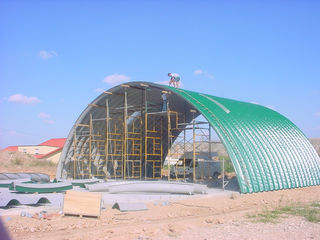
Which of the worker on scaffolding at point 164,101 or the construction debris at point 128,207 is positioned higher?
the worker on scaffolding at point 164,101

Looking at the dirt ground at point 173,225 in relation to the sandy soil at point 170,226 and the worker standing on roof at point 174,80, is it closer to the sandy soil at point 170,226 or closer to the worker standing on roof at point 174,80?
the sandy soil at point 170,226

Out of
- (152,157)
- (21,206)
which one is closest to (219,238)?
(21,206)

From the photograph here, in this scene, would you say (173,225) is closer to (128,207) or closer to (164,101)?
(128,207)

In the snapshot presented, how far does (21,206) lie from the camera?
13.7 meters

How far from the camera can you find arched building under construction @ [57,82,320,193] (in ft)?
68.1

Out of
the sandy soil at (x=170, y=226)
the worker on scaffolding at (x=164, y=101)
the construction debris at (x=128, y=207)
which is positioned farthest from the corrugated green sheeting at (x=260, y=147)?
the construction debris at (x=128, y=207)

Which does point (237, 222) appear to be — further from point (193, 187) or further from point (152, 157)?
point (152, 157)

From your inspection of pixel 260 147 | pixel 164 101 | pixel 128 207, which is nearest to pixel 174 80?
pixel 164 101

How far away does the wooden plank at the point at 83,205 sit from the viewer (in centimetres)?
1182

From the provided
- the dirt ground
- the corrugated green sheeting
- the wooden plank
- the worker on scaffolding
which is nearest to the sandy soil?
the dirt ground

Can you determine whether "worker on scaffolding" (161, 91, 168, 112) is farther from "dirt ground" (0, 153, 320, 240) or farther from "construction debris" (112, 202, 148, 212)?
"construction debris" (112, 202, 148, 212)

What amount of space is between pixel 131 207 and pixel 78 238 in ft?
15.5

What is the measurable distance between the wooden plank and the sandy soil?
0.23 meters

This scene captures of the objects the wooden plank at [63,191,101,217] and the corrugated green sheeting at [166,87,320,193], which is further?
the corrugated green sheeting at [166,87,320,193]
